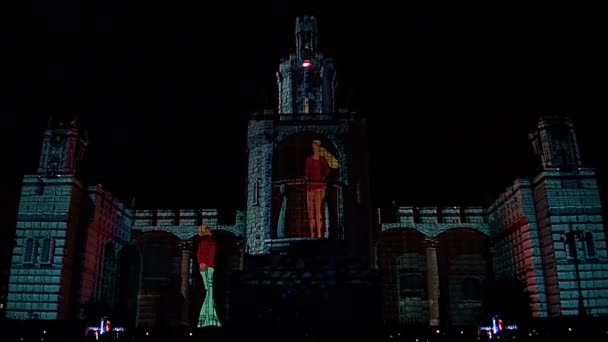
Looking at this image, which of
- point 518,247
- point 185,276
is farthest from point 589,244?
point 185,276

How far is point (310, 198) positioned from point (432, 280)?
10.4m

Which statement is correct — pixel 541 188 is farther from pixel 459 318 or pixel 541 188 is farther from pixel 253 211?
pixel 253 211

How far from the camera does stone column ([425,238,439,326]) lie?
3731 cm

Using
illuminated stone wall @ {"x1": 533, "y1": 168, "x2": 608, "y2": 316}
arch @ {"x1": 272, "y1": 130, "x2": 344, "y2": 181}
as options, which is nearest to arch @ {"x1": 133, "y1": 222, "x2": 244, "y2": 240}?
arch @ {"x1": 272, "y1": 130, "x2": 344, "y2": 181}

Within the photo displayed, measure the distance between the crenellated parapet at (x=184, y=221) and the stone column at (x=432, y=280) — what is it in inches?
517

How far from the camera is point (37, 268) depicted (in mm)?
30328

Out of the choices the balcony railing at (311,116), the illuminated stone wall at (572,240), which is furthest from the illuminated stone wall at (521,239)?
the balcony railing at (311,116)

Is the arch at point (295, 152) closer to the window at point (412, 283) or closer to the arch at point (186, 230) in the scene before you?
the arch at point (186, 230)

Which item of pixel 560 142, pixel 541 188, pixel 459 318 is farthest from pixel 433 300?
pixel 560 142

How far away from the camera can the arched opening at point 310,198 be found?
34.6m

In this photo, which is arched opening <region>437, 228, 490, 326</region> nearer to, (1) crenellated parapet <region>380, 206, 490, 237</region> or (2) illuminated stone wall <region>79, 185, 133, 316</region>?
(1) crenellated parapet <region>380, 206, 490, 237</region>

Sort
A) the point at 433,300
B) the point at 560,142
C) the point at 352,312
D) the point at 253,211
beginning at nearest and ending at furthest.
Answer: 1. the point at 352,312
2. the point at 560,142
3. the point at 253,211
4. the point at 433,300

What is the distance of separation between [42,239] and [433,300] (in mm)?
Answer: 24589

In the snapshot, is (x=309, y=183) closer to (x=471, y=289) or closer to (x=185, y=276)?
(x=185, y=276)
